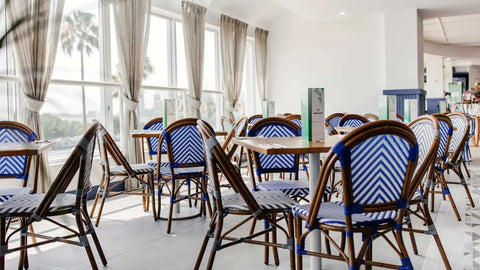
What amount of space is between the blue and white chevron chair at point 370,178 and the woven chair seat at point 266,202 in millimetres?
402

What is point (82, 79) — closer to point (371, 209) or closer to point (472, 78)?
point (371, 209)

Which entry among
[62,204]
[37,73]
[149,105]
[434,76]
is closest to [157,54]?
[149,105]

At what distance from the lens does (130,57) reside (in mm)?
5512

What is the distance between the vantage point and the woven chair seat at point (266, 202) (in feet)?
7.04

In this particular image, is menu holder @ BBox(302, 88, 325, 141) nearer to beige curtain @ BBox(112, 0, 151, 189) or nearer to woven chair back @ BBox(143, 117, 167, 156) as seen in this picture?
woven chair back @ BBox(143, 117, 167, 156)

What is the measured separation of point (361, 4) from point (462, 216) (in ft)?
18.2

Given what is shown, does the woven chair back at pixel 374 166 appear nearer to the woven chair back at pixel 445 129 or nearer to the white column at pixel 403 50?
the woven chair back at pixel 445 129

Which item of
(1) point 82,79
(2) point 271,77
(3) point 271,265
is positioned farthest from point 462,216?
(2) point 271,77

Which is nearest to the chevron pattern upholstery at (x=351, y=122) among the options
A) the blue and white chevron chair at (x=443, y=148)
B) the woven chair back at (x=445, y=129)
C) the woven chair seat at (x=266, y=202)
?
the blue and white chevron chair at (x=443, y=148)

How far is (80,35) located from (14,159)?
2.63m

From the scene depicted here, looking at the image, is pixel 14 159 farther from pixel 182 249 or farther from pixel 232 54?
pixel 232 54

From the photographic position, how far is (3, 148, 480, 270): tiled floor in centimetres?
262

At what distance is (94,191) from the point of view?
16.9ft

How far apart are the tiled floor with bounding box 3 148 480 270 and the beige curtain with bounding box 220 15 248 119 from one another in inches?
180
